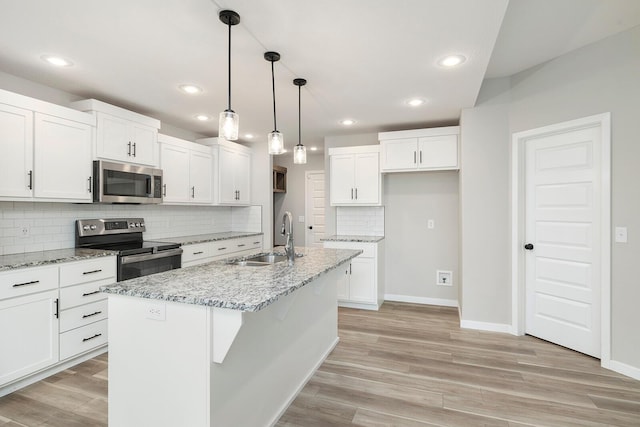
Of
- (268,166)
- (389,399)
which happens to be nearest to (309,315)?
(389,399)

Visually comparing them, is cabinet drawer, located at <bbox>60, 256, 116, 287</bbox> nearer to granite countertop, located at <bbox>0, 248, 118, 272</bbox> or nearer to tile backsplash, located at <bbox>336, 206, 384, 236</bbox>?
granite countertop, located at <bbox>0, 248, 118, 272</bbox>

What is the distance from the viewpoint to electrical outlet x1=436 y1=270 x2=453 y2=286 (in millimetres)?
4598

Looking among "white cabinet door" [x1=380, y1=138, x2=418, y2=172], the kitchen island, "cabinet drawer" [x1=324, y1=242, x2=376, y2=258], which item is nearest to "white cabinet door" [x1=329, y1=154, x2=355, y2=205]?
"white cabinet door" [x1=380, y1=138, x2=418, y2=172]

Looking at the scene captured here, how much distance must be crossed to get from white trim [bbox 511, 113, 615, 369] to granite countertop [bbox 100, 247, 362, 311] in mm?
2273


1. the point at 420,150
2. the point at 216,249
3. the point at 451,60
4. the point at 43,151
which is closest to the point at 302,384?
the point at 216,249

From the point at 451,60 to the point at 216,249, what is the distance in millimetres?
3421

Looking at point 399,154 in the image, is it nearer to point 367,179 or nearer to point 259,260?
point 367,179

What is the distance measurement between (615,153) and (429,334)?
7.60ft

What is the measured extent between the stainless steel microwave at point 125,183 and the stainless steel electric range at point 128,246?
0.38m

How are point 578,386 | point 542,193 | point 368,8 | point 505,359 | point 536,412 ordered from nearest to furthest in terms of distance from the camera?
point 368,8 → point 536,412 → point 578,386 → point 505,359 → point 542,193

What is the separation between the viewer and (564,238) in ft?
10.5

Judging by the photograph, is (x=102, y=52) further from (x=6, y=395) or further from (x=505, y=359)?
(x=505, y=359)

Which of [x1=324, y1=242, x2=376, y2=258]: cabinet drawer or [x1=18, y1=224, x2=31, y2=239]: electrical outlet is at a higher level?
[x1=18, y1=224, x2=31, y2=239]: electrical outlet

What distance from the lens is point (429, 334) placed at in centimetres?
359
